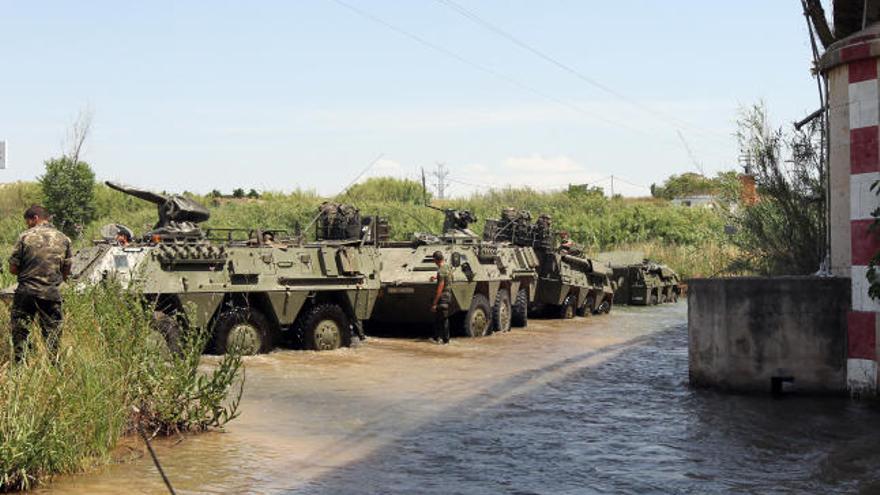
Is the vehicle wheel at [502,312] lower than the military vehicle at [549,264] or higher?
lower

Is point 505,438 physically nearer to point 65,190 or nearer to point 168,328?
point 168,328

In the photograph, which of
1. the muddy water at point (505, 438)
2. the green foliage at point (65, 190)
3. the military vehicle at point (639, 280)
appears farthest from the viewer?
the green foliage at point (65, 190)

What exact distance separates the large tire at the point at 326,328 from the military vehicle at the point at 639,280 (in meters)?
14.4

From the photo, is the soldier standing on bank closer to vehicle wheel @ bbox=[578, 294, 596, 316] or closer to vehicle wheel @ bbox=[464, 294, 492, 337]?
vehicle wheel @ bbox=[464, 294, 492, 337]

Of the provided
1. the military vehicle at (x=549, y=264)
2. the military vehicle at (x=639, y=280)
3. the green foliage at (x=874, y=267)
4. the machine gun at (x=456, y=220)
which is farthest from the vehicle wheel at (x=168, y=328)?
the military vehicle at (x=639, y=280)

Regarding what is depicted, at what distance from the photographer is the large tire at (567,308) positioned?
24078mm

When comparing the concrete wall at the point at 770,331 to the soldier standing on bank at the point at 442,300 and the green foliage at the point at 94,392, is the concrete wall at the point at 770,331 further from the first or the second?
the soldier standing on bank at the point at 442,300

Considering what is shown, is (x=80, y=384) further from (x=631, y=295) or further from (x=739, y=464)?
(x=631, y=295)

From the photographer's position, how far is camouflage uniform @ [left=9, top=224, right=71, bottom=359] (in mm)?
8781

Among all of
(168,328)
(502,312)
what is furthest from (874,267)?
(502,312)

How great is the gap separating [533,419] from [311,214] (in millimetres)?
31353

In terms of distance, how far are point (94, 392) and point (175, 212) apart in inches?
326

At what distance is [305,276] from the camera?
15586 mm

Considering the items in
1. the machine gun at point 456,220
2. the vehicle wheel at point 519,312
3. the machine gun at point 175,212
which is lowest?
the vehicle wheel at point 519,312
